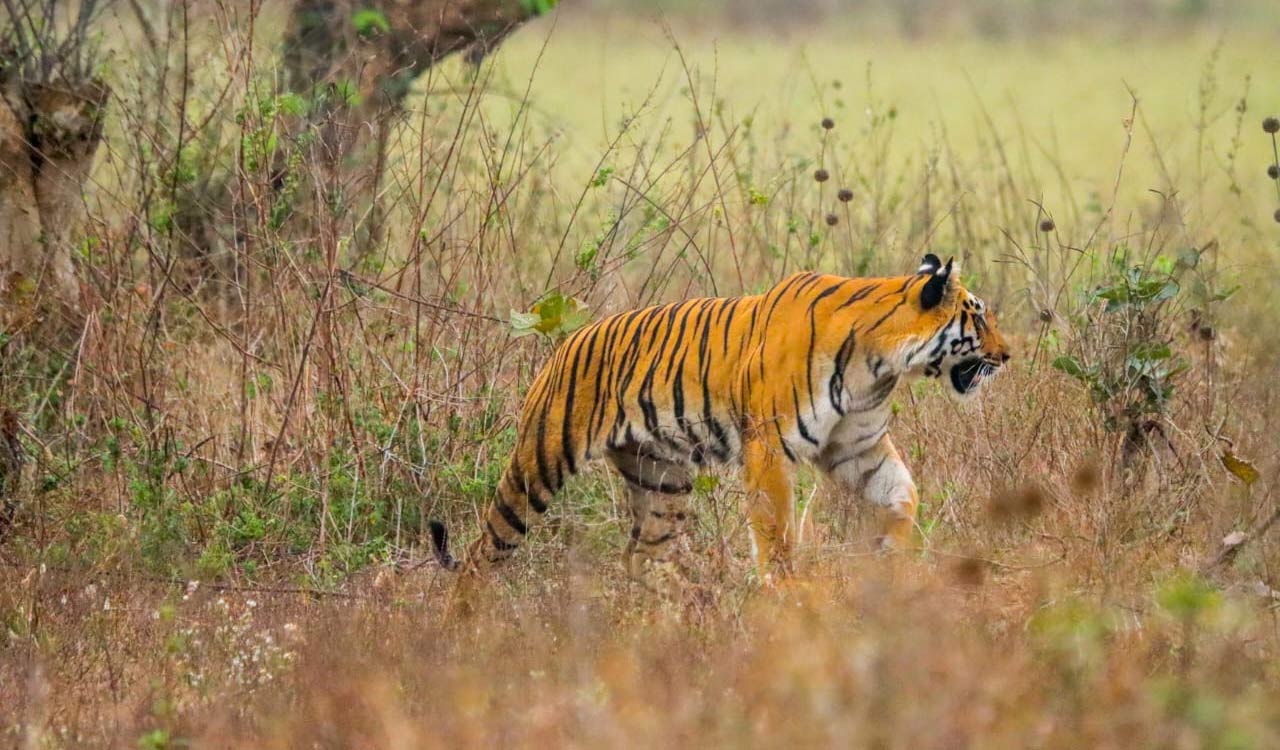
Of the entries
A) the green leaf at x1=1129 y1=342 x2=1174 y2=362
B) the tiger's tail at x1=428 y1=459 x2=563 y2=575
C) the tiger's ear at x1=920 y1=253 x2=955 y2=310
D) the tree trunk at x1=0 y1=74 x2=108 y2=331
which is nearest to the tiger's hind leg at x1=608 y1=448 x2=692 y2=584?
the tiger's tail at x1=428 y1=459 x2=563 y2=575

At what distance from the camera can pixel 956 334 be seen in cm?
638

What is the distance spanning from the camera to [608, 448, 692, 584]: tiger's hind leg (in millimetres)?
7121

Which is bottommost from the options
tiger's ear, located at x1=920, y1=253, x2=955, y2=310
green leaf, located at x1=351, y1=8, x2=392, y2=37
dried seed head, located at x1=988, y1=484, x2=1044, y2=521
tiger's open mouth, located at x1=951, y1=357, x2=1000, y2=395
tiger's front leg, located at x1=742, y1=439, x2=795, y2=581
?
tiger's front leg, located at x1=742, y1=439, x2=795, y2=581

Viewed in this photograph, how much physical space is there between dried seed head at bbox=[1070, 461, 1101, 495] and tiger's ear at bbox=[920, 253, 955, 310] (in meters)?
0.77

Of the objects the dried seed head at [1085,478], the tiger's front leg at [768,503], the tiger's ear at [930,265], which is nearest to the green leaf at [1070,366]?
the dried seed head at [1085,478]

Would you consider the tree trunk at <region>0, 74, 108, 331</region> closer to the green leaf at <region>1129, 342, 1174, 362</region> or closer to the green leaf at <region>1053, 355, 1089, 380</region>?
the green leaf at <region>1053, 355, 1089, 380</region>

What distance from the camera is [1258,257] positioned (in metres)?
9.39

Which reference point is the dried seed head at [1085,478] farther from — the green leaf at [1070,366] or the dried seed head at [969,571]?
the dried seed head at [969,571]

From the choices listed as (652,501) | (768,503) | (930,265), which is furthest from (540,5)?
(768,503)

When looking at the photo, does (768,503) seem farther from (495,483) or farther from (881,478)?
(495,483)

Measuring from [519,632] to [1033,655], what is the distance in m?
1.61

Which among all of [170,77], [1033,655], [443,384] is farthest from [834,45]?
[1033,655]

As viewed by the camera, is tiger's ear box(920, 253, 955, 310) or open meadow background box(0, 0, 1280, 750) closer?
open meadow background box(0, 0, 1280, 750)

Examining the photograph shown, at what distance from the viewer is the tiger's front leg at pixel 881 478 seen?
652 cm
